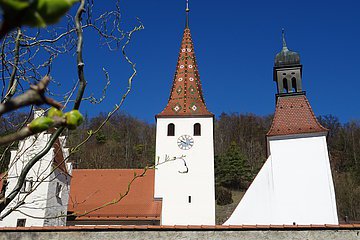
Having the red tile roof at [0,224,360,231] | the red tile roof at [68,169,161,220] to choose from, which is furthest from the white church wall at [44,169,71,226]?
the red tile roof at [0,224,360,231]

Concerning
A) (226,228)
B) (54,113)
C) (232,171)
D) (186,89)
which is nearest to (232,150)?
(232,171)

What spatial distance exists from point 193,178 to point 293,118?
19.5 ft

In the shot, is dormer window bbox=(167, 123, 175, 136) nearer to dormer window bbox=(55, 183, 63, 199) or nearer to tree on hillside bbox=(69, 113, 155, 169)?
dormer window bbox=(55, 183, 63, 199)

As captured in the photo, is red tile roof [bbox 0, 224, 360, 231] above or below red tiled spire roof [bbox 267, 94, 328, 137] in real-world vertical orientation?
below

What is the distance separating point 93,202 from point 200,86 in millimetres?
9253

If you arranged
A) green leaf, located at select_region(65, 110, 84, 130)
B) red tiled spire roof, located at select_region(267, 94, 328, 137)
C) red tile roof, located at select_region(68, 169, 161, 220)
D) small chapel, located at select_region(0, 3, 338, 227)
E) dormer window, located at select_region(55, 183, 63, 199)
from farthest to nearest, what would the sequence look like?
red tile roof, located at select_region(68, 169, 161, 220), dormer window, located at select_region(55, 183, 63, 199), red tiled spire roof, located at select_region(267, 94, 328, 137), small chapel, located at select_region(0, 3, 338, 227), green leaf, located at select_region(65, 110, 84, 130)

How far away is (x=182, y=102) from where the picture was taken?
22.4 metres

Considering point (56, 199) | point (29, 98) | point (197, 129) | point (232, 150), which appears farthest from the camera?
point (232, 150)

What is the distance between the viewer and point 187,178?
20250 millimetres

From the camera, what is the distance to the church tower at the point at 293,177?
15477 mm

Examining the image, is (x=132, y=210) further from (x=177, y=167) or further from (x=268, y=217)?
(x=268, y=217)

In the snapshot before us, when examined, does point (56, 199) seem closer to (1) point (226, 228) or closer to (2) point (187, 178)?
(2) point (187, 178)

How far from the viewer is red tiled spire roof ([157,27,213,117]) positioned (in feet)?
71.7

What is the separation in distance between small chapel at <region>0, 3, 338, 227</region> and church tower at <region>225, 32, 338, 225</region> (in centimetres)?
4
